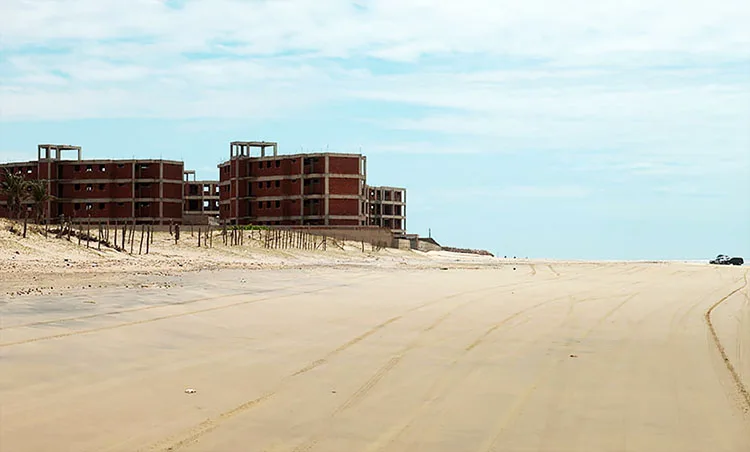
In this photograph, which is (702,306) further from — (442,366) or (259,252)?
(259,252)

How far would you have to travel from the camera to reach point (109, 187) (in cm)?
8869

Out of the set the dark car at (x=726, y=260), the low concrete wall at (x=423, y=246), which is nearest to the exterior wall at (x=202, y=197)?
the low concrete wall at (x=423, y=246)

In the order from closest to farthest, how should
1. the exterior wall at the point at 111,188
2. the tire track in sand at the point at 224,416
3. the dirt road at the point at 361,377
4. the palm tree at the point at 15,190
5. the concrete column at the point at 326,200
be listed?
the tire track in sand at the point at 224,416, the dirt road at the point at 361,377, the palm tree at the point at 15,190, the concrete column at the point at 326,200, the exterior wall at the point at 111,188

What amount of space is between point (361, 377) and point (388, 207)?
109m

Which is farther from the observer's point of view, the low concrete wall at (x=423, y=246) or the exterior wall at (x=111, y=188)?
the exterior wall at (x=111, y=188)

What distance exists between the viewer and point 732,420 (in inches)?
259

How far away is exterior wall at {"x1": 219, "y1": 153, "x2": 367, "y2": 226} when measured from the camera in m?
80.2

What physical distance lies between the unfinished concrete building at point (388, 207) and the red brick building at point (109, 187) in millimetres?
31675

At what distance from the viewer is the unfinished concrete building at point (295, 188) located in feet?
263

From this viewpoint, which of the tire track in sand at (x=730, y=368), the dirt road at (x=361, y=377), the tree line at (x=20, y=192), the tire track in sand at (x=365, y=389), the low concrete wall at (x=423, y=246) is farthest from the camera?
the low concrete wall at (x=423, y=246)

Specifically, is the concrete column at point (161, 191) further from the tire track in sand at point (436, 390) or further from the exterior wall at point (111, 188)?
the tire track in sand at point (436, 390)

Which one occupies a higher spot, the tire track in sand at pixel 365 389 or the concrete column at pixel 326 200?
the concrete column at pixel 326 200

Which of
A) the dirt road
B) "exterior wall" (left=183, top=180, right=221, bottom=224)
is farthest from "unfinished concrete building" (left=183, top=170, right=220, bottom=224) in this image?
the dirt road

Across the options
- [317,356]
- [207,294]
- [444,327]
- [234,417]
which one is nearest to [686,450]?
[234,417]
